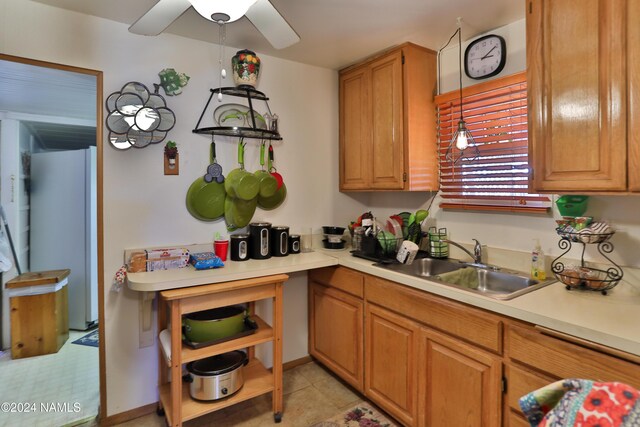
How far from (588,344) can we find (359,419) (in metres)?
1.33

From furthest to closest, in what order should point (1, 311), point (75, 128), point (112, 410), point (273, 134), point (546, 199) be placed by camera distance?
1. point (75, 128)
2. point (1, 311)
3. point (273, 134)
4. point (112, 410)
5. point (546, 199)

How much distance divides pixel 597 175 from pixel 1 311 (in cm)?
411

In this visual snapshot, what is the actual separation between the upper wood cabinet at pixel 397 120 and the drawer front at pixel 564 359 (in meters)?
1.14

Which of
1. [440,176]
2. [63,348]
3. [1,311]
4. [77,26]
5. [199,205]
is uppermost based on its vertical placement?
[77,26]

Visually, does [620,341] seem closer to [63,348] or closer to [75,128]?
[63,348]

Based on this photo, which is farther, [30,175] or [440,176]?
[30,175]

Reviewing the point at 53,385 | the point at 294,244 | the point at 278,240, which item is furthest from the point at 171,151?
the point at 53,385

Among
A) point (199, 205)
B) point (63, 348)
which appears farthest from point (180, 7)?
point (63, 348)

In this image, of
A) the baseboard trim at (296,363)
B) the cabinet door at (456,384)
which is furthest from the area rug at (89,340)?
the cabinet door at (456,384)

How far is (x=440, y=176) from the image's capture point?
7.68ft

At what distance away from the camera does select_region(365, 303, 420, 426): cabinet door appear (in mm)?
1790

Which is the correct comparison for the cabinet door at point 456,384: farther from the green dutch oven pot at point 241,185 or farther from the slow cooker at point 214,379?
the green dutch oven pot at point 241,185

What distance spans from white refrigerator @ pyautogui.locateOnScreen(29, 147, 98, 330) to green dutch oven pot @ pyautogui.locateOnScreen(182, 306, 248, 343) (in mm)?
2048

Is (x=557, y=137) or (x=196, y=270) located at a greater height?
(x=557, y=137)
